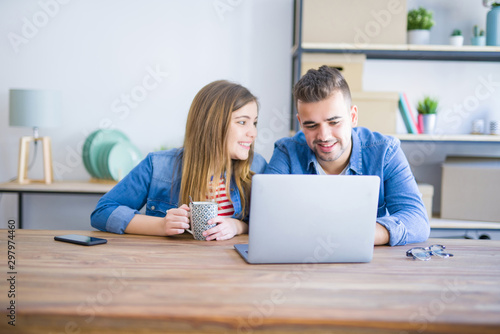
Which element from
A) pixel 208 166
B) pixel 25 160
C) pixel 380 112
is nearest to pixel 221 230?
pixel 208 166

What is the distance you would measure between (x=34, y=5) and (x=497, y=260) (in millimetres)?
3137

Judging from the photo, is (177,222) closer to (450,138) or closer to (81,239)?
(81,239)

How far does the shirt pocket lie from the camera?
1672mm

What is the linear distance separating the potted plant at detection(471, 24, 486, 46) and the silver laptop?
7.32ft

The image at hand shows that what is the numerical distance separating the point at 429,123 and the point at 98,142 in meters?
2.06

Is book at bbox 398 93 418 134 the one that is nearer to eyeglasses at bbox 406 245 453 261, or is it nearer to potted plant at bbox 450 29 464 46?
potted plant at bbox 450 29 464 46

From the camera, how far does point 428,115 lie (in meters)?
2.83

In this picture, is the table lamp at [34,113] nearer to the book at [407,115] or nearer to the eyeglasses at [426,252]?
the book at [407,115]

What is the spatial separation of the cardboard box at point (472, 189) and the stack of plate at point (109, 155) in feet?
6.29

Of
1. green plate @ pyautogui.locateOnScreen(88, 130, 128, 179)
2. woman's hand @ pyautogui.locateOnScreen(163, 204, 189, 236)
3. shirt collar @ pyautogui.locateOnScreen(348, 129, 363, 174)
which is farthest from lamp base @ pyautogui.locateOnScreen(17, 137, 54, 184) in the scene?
shirt collar @ pyautogui.locateOnScreen(348, 129, 363, 174)

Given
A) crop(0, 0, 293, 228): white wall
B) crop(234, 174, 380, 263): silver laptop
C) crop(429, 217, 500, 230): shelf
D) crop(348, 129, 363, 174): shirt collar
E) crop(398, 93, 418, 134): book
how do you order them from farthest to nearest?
crop(0, 0, 293, 228): white wall → crop(398, 93, 418, 134): book → crop(429, 217, 500, 230): shelf → crop(348, 129, 363, 174): shirt collar → crop(234, 174, 380, 263): silver laptop

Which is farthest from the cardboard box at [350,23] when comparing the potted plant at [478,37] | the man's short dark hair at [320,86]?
the man's short dark hair at [320,86]

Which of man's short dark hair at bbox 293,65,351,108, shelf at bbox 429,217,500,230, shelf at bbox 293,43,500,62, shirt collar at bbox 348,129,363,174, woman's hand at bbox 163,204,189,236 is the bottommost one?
shelf at bbox 429,217,500,230

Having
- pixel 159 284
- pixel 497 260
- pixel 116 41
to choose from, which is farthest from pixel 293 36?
pixel 159 284
